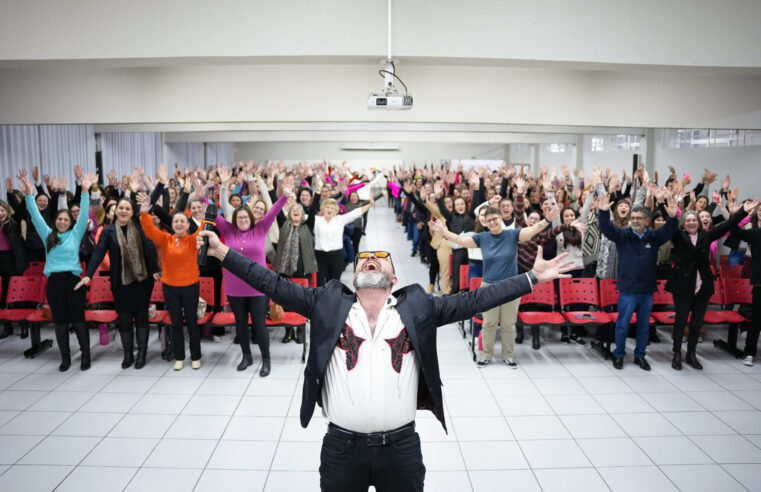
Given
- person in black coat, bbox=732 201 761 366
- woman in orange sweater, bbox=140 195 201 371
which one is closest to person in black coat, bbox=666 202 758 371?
person in black coat, bbox=732 201 761 366

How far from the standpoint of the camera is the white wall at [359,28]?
520cm

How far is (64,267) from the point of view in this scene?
4777mm

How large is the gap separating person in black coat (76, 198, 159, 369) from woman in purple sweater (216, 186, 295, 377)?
825mm

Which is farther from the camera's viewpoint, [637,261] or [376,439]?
[637,261]

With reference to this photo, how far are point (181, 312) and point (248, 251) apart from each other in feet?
2.99

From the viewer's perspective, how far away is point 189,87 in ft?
24.2

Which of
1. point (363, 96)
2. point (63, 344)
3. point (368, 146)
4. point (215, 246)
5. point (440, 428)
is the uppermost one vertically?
point (368, 146)

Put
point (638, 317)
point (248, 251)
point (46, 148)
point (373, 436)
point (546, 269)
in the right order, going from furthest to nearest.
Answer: point (46, 148), point (638, 317), point (248, 251), point (546, 269), point (373, 436)

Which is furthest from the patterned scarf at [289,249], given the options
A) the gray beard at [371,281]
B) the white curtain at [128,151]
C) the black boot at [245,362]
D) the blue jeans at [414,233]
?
the white curtain at [128,151]

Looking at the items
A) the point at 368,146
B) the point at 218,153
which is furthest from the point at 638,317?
the point at 218,153

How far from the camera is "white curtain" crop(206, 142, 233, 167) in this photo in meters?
19.3

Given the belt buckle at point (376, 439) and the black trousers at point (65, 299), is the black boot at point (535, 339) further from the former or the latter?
the black trousers at point (65, 299)

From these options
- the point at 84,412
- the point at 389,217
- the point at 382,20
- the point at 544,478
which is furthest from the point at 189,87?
the point at 389,217

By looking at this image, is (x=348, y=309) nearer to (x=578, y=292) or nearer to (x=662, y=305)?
(x=578, y=292)
